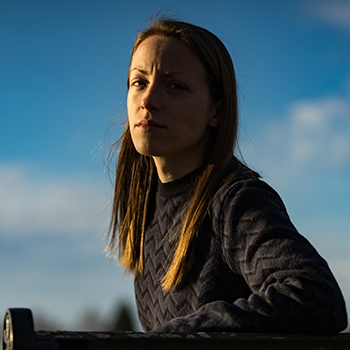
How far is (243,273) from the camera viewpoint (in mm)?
2385

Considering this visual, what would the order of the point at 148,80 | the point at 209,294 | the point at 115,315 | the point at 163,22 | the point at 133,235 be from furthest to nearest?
the point at 115,315, the point at 133,235, the point at 163,22, the point at 148,80, the point at 209,294

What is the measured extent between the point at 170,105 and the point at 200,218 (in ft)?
1.82

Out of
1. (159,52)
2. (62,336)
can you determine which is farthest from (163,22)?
(62,336)

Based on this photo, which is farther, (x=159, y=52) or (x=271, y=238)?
Result: (x=159, y=52)

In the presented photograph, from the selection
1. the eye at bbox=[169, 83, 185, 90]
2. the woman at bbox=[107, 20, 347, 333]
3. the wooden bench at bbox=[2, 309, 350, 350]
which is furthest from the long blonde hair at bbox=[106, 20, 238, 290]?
the wooden bench at bbox=[2, 309, 350, 350]

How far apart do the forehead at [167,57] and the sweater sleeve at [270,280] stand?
0.75 meters

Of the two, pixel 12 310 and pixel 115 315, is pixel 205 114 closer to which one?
pixel 12 310

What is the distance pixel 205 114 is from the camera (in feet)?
9.69

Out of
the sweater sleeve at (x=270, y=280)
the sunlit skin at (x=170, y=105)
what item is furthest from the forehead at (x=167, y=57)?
the sweater sleeve at (x=270, y=280)

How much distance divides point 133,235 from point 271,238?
4.28ft

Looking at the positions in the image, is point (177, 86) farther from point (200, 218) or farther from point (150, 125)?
point (200, 218)

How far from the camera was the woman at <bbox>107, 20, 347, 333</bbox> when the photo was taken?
2.09m

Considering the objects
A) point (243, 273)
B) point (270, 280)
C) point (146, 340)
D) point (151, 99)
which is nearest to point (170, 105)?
point (151, 99)

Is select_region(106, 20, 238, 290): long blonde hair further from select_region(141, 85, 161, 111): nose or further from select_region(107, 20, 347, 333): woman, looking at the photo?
select_region(141, 85, 161, 111): nose
